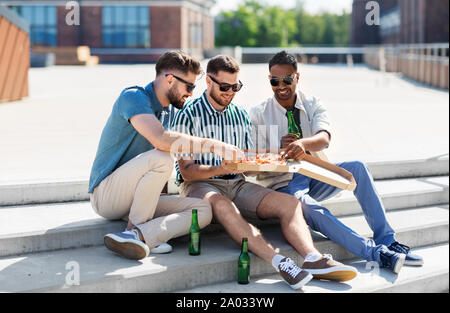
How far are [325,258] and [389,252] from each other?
0.58m

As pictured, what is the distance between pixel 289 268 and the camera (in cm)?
395

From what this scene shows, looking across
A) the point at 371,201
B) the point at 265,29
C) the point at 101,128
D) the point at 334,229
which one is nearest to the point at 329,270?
the point at 334,229

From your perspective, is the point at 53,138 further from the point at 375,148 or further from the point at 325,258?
the point at 325,258

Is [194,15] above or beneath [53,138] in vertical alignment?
above

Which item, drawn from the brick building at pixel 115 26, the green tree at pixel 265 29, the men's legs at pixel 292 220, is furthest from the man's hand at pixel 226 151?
the green tree at pixel 265 29

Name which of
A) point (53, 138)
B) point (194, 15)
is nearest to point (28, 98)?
point (53, 138)

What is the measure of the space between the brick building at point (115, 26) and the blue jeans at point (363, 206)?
39.1 meters

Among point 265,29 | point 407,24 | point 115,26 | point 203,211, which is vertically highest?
point 265,29

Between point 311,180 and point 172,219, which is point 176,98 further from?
point 311,180

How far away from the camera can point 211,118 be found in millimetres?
4445

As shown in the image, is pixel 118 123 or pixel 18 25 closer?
pixel 118 123

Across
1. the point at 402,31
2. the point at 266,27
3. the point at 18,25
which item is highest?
the point at 266,27

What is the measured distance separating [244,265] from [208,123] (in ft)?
3.37
